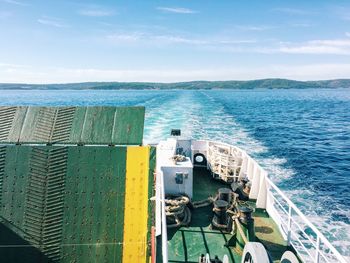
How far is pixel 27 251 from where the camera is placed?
31.7 feet

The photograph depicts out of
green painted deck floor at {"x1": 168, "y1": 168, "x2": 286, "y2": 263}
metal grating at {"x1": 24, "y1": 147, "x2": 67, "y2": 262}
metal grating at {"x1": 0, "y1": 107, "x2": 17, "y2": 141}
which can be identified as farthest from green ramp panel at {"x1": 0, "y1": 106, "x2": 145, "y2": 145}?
green painted deck floor at {"x1": 168, "y1": 168, "x2": 286, "y2": 263}

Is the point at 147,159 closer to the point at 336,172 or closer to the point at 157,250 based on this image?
the point at 157,250

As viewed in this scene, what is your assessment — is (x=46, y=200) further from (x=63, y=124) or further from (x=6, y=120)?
(x=6, y=120)

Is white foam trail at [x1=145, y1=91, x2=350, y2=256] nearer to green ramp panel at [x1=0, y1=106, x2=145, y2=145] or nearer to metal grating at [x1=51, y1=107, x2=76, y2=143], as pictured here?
green ramp panel at [x1=0, y1=106, x2=145, y2=145]

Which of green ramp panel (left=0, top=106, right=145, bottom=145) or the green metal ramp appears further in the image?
green ramp panel (left=0, top=106, right=145, bottom=145)

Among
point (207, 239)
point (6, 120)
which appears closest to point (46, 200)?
point (6, 120)

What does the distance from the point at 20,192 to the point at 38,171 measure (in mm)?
834

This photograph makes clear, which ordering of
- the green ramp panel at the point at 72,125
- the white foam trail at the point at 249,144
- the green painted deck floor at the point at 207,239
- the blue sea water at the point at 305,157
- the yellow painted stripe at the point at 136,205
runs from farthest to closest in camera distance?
1. the blue sea water at the point at 305,157
2. the white foam trail at the point at 249,144
3. the green ramp panel at the point at 72,125
4. the yellow painted stripe at the point at 136,205
5. the green painted deck floor at the point at 207,239

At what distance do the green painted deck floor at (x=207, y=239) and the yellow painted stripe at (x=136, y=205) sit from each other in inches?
39.6

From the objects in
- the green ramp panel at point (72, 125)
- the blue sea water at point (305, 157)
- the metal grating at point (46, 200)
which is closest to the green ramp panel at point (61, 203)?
the metal grating at point (46, 200)

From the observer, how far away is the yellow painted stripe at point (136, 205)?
9.66 m

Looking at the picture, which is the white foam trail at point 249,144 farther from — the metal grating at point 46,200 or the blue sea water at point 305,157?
the metal grating at point 46,200

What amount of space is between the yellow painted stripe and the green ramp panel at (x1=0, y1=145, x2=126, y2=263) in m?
0.18

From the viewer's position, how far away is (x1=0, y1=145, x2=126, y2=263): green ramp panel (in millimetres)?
9672
